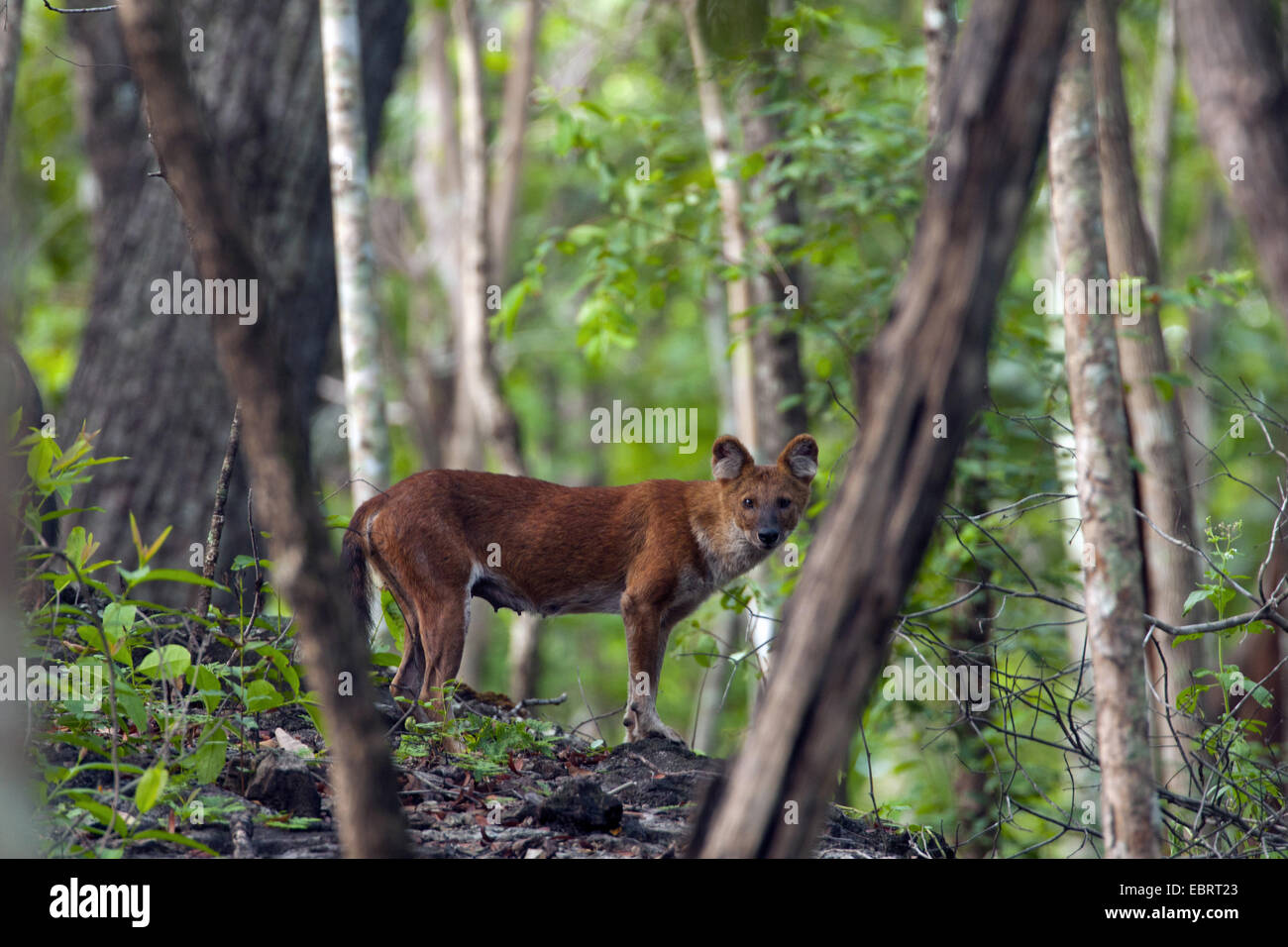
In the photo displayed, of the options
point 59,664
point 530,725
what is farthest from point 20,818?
point 530,725

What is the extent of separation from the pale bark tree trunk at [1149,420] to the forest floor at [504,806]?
12.3 feet

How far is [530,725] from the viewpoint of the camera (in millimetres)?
6613

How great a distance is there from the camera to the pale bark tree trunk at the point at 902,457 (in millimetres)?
3236

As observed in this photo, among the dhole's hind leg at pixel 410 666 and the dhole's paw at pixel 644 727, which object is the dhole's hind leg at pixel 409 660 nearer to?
the dhole's hind leg at pixel 410 666

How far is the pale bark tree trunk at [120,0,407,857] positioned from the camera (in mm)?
3180

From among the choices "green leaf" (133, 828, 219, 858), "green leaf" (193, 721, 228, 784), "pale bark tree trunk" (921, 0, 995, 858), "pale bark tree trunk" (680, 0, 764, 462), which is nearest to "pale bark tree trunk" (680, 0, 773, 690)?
"pale bark tree trunk" (680, 0, 764, 462)

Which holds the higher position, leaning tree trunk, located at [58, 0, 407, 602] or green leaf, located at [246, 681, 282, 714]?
leaning tree trunk, located at [58, 0, 407, 602]

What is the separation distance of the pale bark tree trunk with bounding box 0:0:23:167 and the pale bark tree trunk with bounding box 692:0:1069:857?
221 inches

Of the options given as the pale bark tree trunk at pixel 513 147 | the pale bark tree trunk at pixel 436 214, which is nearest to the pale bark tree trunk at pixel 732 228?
the pale bark tree trunk at pixel 513 147

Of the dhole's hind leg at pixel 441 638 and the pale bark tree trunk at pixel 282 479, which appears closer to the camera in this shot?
the pale bark tree trunk at pixel 282 479

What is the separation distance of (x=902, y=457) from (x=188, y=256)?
23.1ft

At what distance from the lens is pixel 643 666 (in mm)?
7285

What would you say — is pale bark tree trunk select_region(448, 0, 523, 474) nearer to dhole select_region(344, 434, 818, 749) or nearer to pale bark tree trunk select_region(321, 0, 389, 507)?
pale bark tree trunk select_region(321, 0, 389, 507)
